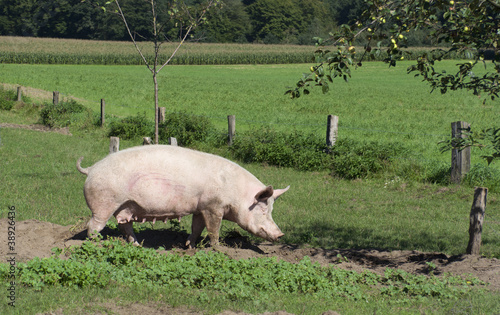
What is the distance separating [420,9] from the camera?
24.4ft

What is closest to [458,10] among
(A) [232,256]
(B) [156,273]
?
(A) [232,256]

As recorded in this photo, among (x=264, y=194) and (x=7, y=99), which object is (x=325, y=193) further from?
(x=7, y=99)

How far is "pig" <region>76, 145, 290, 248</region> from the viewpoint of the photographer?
7.59m

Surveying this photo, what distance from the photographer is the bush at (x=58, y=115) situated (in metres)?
23.9

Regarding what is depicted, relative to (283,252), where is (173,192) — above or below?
above

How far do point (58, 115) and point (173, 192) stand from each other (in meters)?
18.1

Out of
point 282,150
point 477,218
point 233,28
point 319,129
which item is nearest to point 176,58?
point 233,28

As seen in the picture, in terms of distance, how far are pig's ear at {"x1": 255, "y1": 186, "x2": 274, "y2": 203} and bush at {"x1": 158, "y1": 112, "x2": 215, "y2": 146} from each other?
35.2ft

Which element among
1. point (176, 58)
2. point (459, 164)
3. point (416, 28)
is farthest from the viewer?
point (176, 58)

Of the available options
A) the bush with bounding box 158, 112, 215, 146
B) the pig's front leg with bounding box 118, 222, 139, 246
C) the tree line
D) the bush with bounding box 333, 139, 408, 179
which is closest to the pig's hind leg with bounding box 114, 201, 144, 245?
the pig's front leg with bounding box 118, 222, 139, 246

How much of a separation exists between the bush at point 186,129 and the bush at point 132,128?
104cm

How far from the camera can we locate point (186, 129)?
19.2m

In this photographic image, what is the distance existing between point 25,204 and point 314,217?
5.64m

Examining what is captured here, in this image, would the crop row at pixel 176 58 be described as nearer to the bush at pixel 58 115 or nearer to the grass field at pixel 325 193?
the grass field at pixel 325 193
